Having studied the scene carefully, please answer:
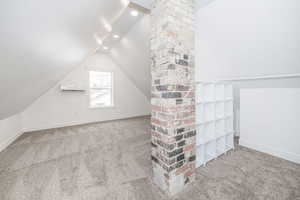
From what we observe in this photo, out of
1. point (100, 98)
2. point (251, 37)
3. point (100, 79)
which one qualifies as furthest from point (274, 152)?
point (100, 79)

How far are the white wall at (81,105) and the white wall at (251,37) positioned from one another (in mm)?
3465

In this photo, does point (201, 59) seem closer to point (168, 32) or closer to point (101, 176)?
point (168, 32)

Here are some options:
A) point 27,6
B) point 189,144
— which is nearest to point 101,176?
point 189,144

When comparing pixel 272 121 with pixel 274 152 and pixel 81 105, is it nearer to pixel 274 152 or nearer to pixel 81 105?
pixel 274 152

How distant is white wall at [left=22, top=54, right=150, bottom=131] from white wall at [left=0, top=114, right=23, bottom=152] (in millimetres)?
276

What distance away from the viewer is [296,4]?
1286 mm

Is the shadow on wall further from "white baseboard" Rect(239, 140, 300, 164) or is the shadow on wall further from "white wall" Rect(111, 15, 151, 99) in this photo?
"white baseboard" Rect(239, 140, 300, 164)

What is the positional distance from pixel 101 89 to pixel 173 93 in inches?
162

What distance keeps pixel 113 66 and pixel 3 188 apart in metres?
4.16

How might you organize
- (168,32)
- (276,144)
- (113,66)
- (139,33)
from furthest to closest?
1. (113,66)
2. (139,33)
3. (276,144)
4. (168,32)

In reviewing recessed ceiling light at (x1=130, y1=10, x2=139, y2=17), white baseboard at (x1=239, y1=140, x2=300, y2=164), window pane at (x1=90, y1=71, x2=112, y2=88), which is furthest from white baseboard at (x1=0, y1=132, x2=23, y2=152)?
white baseboard at (x1=239, y1=140, x2=300, y2=164)

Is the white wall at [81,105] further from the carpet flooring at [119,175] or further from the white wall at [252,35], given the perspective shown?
the white wall at [252,35]

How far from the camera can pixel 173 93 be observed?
4.12 feet

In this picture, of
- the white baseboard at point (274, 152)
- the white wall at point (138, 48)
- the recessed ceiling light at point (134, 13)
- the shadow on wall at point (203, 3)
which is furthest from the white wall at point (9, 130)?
the white baseboard at point (274, 152)
